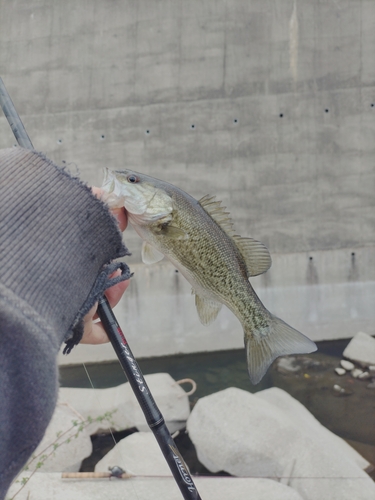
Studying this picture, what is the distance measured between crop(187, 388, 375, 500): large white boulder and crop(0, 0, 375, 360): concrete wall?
138 inches

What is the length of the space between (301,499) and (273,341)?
234cm

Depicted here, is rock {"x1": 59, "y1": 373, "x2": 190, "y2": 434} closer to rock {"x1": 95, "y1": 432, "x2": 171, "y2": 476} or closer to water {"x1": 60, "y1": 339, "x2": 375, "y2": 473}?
water {"x1": 60, "y1": 339, "x2": 375, "y2": 473}

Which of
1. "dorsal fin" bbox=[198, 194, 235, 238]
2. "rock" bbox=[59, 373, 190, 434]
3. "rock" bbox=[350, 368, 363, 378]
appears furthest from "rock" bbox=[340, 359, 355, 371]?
"dorsal fin" bbox=[198, 194, 235, 238]

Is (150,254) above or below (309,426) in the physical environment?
above

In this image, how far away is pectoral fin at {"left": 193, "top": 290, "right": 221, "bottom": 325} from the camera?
5.69 feet

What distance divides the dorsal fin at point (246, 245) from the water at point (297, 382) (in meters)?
3.49

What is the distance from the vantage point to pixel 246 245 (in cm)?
172

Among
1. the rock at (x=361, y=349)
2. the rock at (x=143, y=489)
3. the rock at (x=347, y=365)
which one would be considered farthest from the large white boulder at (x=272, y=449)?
the rock at (x=361, y=349)

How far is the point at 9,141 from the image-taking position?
806cm

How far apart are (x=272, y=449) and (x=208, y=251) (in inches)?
121

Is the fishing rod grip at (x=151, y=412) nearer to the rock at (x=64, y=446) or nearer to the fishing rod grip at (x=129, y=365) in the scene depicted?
the fishing rod grip at (x=129, y=365)

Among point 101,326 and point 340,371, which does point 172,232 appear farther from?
point 340,371

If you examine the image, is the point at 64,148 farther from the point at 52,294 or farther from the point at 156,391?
the point at 52,294

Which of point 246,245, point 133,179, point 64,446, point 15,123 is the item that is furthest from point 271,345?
point 64,446
